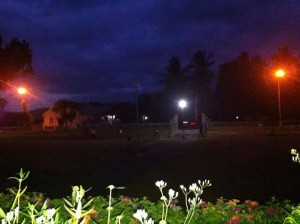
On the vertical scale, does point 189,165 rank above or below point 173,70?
below

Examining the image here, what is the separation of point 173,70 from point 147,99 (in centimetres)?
1306

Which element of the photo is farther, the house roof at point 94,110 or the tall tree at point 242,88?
the house roof at point 94,110

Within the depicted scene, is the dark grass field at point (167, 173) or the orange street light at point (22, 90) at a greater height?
the orange street light at point (22, 90)

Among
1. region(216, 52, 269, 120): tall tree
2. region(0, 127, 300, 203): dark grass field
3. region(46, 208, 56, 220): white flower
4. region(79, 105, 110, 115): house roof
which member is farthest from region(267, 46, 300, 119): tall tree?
region(46, 208, 56, 220): white flower

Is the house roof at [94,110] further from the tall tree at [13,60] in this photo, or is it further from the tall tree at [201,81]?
the tall tree at [13,60]

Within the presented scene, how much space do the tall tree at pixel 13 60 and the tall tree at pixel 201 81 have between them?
5887 centimetres

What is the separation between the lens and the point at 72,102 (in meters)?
83.6

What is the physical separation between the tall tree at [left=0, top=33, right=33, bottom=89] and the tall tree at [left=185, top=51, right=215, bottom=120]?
58870 mm

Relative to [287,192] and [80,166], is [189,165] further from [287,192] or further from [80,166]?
[287,192]

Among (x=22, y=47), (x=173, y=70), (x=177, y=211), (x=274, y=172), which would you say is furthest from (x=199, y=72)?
(x=177, y=211)

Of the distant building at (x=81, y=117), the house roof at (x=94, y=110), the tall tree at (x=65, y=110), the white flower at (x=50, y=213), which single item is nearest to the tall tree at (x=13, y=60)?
the white flower at (x=50, y=213)

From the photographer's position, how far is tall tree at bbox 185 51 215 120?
79.4 metres

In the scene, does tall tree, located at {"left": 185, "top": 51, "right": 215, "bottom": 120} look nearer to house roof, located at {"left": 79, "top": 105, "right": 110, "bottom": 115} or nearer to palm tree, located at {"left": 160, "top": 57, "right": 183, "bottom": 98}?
palm tree, located at {"left": 160, "top": 57, "right": 183, "bottom": 98}

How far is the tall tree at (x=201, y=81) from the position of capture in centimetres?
7944
